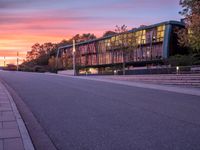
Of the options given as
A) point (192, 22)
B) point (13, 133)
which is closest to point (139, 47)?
point (192, 22)

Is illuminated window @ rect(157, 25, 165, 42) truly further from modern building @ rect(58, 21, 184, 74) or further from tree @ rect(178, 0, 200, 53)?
tree @ rect(178, 0, 200, 53)

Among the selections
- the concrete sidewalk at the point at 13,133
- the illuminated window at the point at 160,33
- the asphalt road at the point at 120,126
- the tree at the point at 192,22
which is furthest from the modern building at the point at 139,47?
the concrete sidewalk at the point at 13,133

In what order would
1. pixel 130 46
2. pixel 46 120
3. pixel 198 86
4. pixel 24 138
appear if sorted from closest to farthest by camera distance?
pixel 24 138 < pixel 46 120 < pixel 198 86 < pixel 130 46

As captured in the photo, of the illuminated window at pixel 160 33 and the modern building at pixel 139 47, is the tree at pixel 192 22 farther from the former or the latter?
the illuminated window at pixel 160 33

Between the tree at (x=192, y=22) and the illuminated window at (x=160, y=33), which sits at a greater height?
the illuminated window at (x=160, y=33)

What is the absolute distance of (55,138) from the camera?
28.9 ft

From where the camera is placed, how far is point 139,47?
246 feet

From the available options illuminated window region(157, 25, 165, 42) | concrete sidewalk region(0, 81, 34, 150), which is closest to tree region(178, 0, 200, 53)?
concrete sidewalk region(0, 81, 34, 150)

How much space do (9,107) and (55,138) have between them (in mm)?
5090

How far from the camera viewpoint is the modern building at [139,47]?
65.1 metres

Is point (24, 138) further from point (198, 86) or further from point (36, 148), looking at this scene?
point (198, 86)

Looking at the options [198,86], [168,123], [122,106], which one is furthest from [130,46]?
[168,123]

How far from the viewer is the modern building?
214 ft

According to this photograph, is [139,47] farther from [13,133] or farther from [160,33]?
[13,133]
